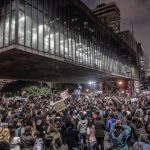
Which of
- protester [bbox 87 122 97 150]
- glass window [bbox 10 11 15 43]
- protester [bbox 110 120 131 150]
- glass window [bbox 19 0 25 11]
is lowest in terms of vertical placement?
protester [bbox 87 122 97 150]

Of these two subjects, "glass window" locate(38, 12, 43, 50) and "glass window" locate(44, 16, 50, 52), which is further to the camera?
"glass window" locate(44, 16, 50, 52)

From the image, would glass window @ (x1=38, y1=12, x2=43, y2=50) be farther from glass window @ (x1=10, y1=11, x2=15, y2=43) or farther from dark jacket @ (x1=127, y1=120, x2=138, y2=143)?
dark jacket @ (x1=127, y1=120, x2=138, y2=143)

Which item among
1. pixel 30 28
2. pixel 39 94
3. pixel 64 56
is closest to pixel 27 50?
pixel 30 28

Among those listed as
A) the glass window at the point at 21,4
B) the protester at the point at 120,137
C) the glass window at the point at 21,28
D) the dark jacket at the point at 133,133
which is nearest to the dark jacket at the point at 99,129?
the dark jacket at the point at 133,133

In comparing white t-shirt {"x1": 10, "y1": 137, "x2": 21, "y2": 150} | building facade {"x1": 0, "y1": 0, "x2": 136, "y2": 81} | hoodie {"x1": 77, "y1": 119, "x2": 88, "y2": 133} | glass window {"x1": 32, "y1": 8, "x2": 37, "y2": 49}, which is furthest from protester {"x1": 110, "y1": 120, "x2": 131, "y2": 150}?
glass window {"x1": 32, "y1": 8, "x2": 37, "y2": 49}

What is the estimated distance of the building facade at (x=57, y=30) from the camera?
2325 cm

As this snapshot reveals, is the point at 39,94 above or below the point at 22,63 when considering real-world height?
below

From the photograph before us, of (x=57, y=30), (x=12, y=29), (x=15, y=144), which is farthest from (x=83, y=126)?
(x=57, y=30)

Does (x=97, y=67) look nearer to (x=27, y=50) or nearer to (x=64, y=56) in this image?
(x=64, y=56)

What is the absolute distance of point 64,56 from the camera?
31.7 meters

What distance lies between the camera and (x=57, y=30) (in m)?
30.4

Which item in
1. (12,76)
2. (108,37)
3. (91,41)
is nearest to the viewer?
(12,76)

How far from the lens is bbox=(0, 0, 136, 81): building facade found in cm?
2325

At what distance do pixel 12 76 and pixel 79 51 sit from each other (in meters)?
11.7
